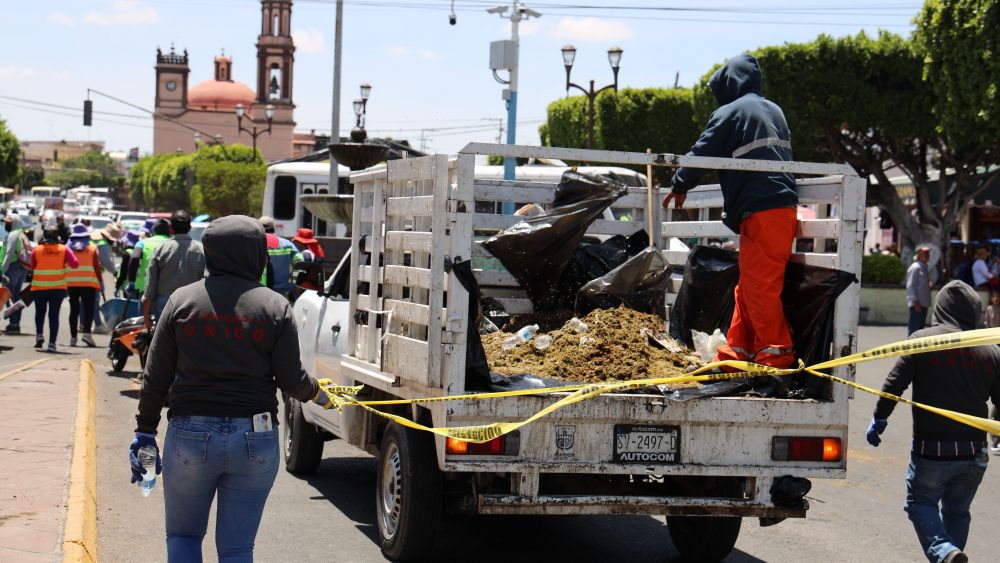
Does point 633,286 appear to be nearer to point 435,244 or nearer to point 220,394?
point 435,244

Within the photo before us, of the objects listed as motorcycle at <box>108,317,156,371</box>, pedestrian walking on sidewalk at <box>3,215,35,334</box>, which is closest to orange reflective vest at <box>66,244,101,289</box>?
pedestrian walking on sidewalk at <box>3,215,35,334</box>

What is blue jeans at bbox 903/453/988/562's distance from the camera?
19.8 feet

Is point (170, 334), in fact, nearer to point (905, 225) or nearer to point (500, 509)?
point (500, 509)

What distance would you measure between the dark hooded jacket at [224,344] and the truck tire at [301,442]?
404 cm

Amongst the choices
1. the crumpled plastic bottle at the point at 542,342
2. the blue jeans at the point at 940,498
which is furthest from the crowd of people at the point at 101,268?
the blue jeans at the point at 940,498

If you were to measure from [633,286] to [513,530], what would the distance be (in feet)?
5.69

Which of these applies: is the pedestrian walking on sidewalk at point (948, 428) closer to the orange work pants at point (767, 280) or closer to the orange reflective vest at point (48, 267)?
the orange work pants at point (767, 280)

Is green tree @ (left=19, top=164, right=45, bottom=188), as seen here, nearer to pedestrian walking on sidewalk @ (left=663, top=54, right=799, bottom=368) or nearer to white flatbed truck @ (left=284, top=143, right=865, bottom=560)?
white flatbed truck @ (left=284, top=143, right=865, bottom=560)

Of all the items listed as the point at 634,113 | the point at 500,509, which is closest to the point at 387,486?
the point at 500,509

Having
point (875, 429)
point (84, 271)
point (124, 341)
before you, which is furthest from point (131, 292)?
point (875, 429)

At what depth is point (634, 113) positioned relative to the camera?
1731 inches

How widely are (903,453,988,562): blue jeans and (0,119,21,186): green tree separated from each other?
326ft

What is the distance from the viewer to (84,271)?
16.6 m

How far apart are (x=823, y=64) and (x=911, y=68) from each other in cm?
217
